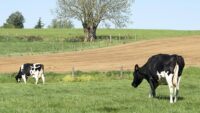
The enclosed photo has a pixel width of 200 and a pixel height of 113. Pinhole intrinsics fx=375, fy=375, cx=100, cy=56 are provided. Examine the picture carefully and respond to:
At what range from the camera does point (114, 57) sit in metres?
53.4

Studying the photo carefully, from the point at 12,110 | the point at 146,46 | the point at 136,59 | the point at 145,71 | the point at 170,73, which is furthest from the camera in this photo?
the point at 146,46

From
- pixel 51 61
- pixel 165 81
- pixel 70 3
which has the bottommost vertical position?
pixel 51 61

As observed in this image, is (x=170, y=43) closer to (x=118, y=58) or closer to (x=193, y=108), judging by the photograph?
(x=118, y=58)

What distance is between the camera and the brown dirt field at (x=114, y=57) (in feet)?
152

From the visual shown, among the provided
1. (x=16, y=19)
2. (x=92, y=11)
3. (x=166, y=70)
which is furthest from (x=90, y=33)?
(x=16, y=19)

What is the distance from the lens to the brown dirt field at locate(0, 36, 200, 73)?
4633cm

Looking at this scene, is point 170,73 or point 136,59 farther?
point 136,59

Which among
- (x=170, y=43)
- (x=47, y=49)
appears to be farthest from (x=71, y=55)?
(x=170, y=43)

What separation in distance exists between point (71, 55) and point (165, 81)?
1736 inches

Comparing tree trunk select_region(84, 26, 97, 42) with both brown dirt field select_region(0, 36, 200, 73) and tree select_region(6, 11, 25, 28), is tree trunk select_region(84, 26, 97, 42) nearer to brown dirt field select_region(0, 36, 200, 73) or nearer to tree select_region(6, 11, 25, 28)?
brown dirt field select_region(0, 36, 200, 73)

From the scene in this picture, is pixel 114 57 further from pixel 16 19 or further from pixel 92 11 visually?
pixel 16 19

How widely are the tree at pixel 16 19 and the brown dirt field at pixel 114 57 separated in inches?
4217

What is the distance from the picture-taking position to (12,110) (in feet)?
39.3

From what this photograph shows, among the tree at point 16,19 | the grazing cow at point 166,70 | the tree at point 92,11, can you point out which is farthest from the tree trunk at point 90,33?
the tree at point 16,19
